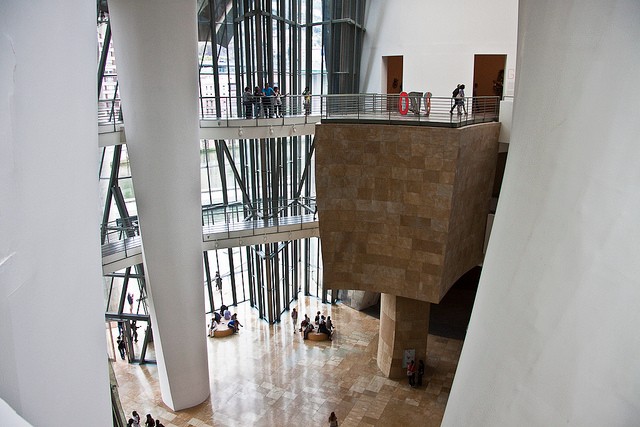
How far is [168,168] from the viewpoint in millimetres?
14281

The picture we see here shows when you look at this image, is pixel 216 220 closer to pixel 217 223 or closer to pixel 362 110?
pixel 217 223

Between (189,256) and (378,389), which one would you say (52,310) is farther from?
(378,389)

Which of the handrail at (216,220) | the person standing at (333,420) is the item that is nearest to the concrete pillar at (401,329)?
the person standing at (333,420)

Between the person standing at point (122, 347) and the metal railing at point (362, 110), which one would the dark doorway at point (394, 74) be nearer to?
the metal railing at point (362, 110)

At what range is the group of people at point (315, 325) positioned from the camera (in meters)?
21.3

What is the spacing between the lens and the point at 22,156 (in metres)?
2.73

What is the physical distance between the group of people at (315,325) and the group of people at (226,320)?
239cm

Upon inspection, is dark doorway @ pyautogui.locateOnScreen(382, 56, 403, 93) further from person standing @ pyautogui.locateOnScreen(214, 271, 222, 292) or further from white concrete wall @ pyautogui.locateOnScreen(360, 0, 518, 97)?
person standing @ pyautogui.locateOnScreen(214, 271, 222, 292)

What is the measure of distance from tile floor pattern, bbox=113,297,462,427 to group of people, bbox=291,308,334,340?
0.37 meters

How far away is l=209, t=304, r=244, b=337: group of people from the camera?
859 inches

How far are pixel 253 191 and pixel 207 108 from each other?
429 cm

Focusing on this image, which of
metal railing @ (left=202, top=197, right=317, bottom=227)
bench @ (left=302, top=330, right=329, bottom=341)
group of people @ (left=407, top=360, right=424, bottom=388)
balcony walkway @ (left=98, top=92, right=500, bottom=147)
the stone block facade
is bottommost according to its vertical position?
bench @ (left=302, top=330, right=329, bottom=341)

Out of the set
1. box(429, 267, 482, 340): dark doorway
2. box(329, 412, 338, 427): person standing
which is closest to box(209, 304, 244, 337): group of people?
box(329, 412, 338, 427): person standing

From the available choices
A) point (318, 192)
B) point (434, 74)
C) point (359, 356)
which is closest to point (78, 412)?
point (318, 192)
